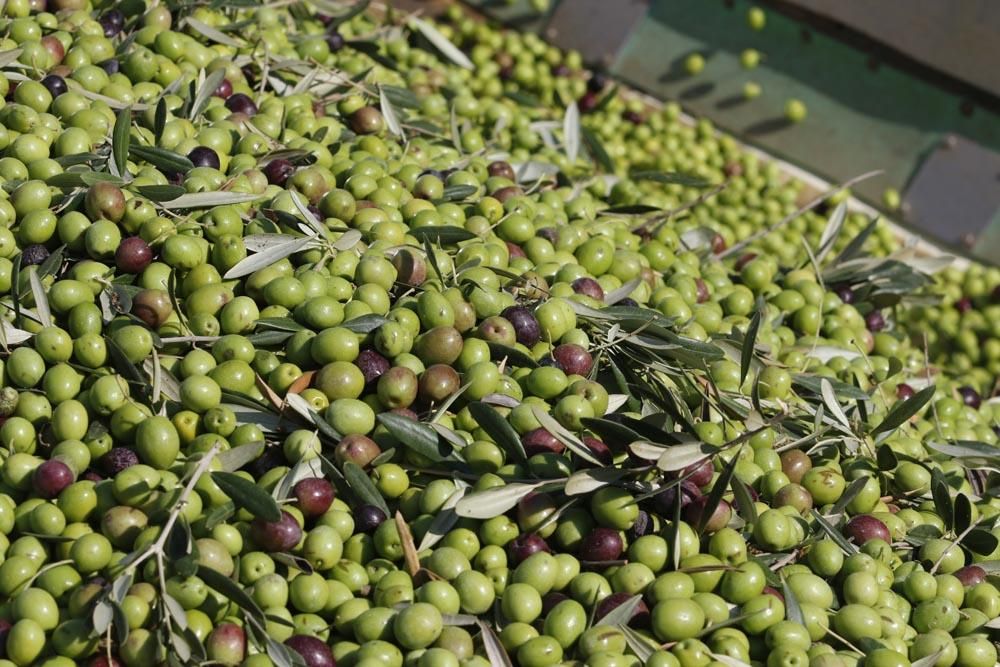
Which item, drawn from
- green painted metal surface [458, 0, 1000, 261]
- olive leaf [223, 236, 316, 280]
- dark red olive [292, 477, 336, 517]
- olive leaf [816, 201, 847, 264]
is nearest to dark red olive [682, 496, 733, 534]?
dark red olive [292, 477, 336, 517]

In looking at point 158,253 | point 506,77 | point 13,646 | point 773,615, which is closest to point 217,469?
point 13,646

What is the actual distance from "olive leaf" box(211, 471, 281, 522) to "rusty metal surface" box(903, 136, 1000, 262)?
424 cm

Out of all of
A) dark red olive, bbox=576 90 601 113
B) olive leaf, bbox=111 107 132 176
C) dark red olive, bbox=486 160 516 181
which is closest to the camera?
olive leaf, bbox=111 107 132 176

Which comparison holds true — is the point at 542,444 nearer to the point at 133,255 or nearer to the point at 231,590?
the point at 231,590

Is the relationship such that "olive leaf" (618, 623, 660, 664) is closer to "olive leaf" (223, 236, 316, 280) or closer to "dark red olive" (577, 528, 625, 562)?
"dark red olive" (577, 528, 625, 562)

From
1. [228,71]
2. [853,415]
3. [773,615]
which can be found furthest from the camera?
[228,71]

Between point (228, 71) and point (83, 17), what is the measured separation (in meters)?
0.54

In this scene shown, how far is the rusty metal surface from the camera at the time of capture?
17.0 feet

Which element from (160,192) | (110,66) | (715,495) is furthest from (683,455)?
(110,66)

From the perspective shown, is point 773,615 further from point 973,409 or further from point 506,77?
point 506,77

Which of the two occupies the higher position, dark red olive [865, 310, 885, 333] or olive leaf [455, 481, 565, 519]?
dark red olive [865, 310, 885, 333]

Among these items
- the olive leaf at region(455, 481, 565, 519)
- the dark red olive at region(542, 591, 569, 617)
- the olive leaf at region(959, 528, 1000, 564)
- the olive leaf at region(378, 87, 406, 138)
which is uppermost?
the olive leaf at region(959, 528, 1000, 564)

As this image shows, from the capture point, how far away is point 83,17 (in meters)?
3.45

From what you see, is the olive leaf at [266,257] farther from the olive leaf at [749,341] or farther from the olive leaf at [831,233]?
the olive leaf at [831,233]
